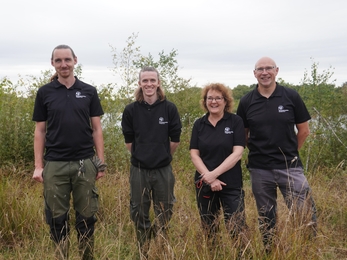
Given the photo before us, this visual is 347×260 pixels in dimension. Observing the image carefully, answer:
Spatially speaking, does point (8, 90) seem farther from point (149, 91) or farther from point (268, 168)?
point (268, 168)

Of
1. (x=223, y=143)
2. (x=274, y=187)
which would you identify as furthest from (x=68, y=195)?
(x=274, y=187)

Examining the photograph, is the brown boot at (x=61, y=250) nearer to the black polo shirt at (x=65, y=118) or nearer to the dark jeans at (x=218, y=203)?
the black polo shirt at (x=65, y=118)

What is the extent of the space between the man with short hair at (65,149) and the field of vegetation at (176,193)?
0.29 meters

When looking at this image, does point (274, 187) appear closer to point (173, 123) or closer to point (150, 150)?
point (173, 123)

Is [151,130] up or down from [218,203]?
up

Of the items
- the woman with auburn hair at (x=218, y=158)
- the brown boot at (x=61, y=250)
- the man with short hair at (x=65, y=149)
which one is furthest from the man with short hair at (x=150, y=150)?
the brown boot at (x=61, y=250)

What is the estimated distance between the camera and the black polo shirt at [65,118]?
3850 millimetres

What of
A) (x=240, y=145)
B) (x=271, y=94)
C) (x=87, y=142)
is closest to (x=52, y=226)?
(x=87, y=142)

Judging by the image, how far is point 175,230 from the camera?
3789mm

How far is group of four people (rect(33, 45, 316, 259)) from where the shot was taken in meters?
3.90

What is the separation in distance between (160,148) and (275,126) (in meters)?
1.21

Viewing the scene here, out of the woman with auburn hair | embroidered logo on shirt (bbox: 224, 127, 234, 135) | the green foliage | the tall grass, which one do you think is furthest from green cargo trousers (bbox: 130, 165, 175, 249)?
the green foliage

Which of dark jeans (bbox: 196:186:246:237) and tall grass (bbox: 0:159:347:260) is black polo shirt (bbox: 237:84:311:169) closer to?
dark jeans (bbox: 196:186:246:237)

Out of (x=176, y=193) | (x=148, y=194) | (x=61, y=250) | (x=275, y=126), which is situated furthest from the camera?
(x=176, y=193)
